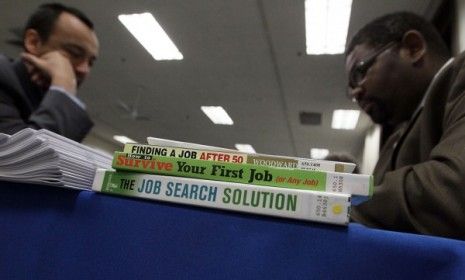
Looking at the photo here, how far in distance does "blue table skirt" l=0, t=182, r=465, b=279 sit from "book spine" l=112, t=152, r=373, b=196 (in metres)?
0.04

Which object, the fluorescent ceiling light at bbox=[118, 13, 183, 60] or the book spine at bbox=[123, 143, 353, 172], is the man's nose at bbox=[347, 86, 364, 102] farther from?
the fluorescent ceiling light at bbox=[118, 13, 183, 60]

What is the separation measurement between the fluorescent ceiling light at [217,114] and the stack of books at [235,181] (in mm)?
4959

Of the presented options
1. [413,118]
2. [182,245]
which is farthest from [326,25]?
[182,245]

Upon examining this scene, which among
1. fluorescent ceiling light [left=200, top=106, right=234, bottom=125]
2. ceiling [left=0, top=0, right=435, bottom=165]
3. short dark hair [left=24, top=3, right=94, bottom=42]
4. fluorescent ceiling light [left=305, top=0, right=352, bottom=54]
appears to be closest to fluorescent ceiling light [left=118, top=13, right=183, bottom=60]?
ceiling [left=0, top=0, right=435, bottom=165]

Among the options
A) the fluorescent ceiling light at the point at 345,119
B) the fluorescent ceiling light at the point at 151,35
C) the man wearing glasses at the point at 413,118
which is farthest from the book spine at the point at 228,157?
the fluorescent ceiling light at the point at 345,119

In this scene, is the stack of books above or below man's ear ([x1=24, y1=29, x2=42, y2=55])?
below

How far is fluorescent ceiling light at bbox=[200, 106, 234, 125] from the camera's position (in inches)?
216

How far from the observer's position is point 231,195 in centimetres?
40

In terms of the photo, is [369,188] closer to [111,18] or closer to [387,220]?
[387,220]

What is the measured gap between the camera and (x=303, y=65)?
3760 mm

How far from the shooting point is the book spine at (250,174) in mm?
389

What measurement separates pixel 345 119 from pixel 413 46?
457cm

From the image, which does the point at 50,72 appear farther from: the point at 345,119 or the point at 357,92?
the point at 345,119

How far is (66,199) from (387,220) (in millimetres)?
471
